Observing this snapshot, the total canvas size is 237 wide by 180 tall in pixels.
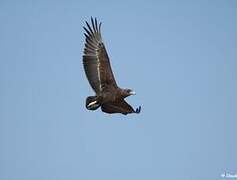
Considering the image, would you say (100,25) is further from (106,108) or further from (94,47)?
(106,108)

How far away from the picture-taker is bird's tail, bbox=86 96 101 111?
65.0 feet

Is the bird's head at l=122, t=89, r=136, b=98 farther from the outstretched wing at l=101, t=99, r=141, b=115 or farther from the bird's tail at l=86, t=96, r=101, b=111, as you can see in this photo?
the bird's tail at l=86, t=96, r=101, b=111

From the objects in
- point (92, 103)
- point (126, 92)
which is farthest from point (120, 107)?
point (92, 103)

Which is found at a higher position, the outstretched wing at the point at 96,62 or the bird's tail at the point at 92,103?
the outstretched wing at the point at 96,62

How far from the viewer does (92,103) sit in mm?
19969

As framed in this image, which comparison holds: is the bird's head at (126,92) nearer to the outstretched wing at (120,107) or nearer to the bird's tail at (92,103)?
the outstretched wing at (120,107)

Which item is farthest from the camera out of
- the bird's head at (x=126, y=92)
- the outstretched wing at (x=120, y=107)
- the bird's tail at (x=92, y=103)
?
the bird's head at (x=126, y=92)

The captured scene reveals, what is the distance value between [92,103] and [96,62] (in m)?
2.88

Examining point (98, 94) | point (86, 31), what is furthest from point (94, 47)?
point (98, 94)

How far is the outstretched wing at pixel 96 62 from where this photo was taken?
70.6ft

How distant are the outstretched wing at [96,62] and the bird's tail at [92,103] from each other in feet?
2.67

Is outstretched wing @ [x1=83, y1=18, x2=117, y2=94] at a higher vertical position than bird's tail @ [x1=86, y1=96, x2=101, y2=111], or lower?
higher

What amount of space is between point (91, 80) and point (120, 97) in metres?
1.60

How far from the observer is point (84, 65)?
880 inches
